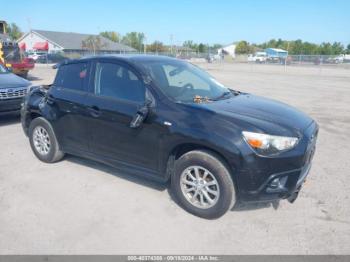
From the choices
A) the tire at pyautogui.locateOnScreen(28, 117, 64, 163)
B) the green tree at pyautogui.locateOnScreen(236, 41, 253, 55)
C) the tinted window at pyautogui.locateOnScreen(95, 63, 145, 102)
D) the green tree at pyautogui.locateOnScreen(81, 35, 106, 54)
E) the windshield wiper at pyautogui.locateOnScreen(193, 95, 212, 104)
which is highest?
the green tree at pyautogui.locateOnScreen(236, 41, 253, 55)

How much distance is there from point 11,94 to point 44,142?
→ 3210 mm

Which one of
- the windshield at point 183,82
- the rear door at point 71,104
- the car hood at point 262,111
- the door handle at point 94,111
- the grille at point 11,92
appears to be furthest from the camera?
the grille at point 11,92

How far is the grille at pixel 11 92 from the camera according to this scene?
7598 mm

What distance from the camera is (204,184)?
11.9 feet

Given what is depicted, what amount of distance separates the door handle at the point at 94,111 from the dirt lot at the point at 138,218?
0.96 metres

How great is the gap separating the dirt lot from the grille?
10.0 feet

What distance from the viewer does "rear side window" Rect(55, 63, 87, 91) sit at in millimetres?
4691

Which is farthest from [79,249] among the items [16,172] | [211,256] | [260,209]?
[16,172]

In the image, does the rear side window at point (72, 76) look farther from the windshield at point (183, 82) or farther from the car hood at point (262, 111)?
the car hood at point (262, 111)

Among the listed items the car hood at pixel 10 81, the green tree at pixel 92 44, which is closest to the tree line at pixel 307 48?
the green tree at pixel 92 44

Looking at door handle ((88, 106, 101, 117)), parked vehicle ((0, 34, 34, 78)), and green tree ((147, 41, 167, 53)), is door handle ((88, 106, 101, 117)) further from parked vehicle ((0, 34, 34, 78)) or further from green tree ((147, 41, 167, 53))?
green tree ((147, 41, 167, 53))

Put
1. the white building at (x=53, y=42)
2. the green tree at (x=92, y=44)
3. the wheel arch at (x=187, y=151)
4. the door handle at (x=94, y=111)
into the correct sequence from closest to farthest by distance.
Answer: the wheel arch at (x=187, y=151)
the door handle at (x=94, y=111)
the green tree at (x=92, y=44)
the white building at (x=53, y=42)

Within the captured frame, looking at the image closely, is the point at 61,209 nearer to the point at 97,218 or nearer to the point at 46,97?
the point at 97,218

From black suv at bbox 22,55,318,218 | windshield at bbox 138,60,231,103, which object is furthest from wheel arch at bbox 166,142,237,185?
windshield at bbox 138,60,231,103
